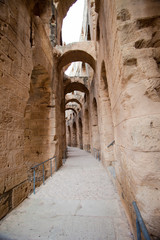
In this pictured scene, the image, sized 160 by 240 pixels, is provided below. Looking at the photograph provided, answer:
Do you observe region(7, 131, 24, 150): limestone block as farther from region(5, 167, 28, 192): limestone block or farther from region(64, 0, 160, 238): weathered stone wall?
region(64, 0, 160, 238): weathered stone wall

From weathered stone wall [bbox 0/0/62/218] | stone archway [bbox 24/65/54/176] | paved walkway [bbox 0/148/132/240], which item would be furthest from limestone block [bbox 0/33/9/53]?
stone archway [bbox 24/65/54/176]

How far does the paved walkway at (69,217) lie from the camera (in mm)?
1907

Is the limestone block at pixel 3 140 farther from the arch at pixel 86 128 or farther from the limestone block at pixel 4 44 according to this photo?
the arch at pixel 86 128

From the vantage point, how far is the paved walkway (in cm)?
191

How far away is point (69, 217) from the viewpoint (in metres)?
2.33

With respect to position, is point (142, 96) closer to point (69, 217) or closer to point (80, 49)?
point (69, 217)

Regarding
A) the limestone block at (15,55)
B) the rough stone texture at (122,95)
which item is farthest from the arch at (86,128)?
the limestone block at (15,55)

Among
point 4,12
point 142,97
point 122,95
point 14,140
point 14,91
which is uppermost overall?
point 4,12

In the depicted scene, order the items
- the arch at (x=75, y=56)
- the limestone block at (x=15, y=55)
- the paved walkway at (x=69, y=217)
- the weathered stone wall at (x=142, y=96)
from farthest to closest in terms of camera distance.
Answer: the arch at (x=75, y=56) → the limestone block at (x=15, y=55) → the paved walkway at (x=69, y=217) → the weathered stone wall at (x=142, y=96)

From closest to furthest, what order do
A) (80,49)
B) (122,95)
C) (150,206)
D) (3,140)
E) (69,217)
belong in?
(150,206)
(122,95)
(69,217)
(3,140)
(80,49)

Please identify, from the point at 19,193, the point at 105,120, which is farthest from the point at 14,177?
the point at 105,120

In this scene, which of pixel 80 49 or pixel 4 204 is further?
pixel 80 49

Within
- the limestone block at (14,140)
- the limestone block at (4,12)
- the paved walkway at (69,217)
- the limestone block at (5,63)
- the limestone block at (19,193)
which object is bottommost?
the paved walkway at (69,217)

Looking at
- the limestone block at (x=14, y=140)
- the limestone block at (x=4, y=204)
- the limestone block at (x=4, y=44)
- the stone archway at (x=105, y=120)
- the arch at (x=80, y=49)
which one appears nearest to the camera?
the limestone block at (x=4, y=204)
